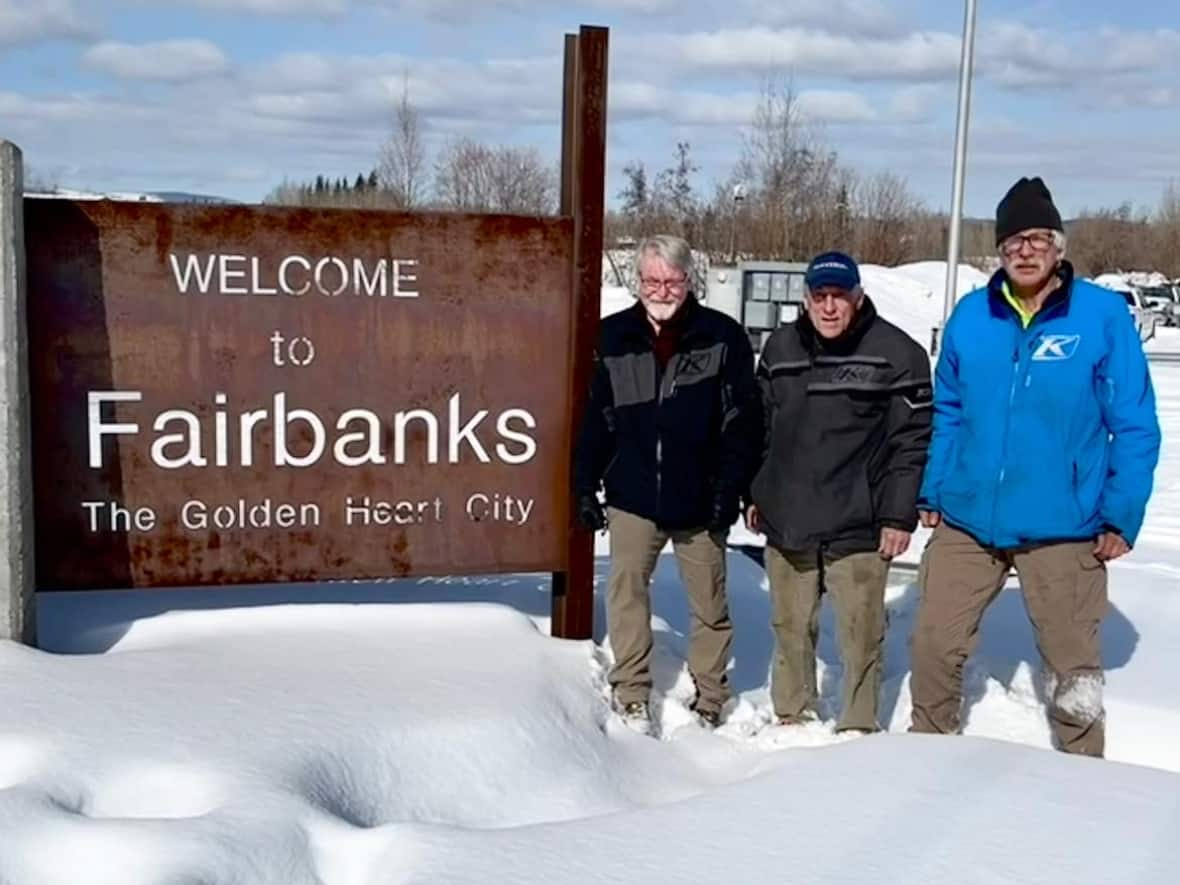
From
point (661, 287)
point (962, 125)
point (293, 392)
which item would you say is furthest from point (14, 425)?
point (962, 125)

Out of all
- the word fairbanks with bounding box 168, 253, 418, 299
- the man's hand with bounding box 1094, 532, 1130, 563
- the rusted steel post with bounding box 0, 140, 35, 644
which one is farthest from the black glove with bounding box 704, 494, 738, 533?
the rusted steel post with bounding box 0, 140, 35, 644

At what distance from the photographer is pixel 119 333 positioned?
382 cm

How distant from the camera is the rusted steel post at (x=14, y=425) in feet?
11.5

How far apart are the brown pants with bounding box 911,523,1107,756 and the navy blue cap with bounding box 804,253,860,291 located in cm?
83

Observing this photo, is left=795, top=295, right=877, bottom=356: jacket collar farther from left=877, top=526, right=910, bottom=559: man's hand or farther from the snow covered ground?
the snow covered ground

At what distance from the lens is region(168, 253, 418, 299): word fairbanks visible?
3.87 metres

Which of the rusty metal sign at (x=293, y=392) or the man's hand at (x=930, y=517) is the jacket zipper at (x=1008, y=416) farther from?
the rusty metal sign at (x=293, y=392)

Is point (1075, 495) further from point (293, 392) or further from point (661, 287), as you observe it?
point (293, 392)

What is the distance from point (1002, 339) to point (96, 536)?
2.81m

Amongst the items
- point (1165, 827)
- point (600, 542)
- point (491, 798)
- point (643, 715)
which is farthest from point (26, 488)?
point (600, 542)

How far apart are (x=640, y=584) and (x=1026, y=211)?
1627 millimetres

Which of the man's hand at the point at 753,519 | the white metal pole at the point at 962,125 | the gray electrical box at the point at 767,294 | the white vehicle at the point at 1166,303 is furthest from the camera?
the white vehicle at the point at 1166,303

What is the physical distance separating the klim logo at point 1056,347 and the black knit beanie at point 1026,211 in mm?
313

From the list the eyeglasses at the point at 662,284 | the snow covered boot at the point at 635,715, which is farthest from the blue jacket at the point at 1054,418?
the snow covered boot at the point at 635,715
